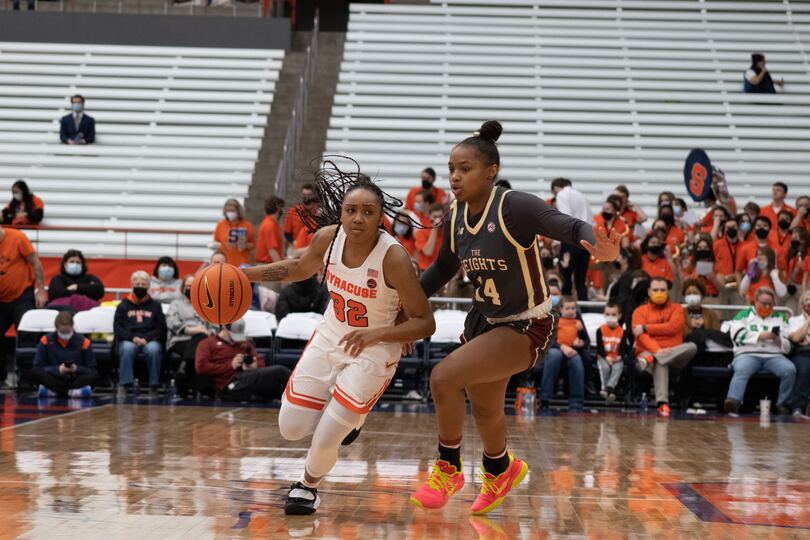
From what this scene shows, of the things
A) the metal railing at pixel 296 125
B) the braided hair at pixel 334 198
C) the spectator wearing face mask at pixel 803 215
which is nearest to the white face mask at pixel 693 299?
the spectator wearing face mask at pixel 803 215

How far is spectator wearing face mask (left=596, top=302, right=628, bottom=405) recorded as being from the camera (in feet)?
38.4

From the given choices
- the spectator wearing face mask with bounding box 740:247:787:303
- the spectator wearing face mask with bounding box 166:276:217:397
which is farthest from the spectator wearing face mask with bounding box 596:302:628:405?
the spectator wearing face mask with bounding box 166:276:217:397

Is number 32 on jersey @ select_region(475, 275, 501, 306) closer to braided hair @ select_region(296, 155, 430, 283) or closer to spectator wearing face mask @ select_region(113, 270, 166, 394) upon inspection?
braided hair @ select_region(296, 155, 430, 283)

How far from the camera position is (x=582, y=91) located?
1964 centimetres

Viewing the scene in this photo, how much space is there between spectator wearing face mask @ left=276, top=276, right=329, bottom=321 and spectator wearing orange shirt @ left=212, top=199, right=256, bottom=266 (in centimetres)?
169

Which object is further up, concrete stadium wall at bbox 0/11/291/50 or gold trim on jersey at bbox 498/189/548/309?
concrete stadium wall at bbox 0/11/291/50

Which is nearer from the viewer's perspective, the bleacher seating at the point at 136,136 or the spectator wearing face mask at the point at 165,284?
the spectator wearing face mask at the point at 165,284

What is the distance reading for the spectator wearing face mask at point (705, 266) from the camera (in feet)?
42.2

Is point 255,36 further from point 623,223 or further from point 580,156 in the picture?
point 623,223

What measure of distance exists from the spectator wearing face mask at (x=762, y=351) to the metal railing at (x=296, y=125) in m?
6.92

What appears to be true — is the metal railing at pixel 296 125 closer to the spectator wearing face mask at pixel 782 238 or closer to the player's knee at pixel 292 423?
the spectator wearing face mask at pixel 782 238

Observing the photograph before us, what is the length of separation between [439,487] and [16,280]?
8614 mm

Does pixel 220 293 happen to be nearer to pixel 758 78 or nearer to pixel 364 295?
pixel 364 295

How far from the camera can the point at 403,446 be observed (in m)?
7.93
